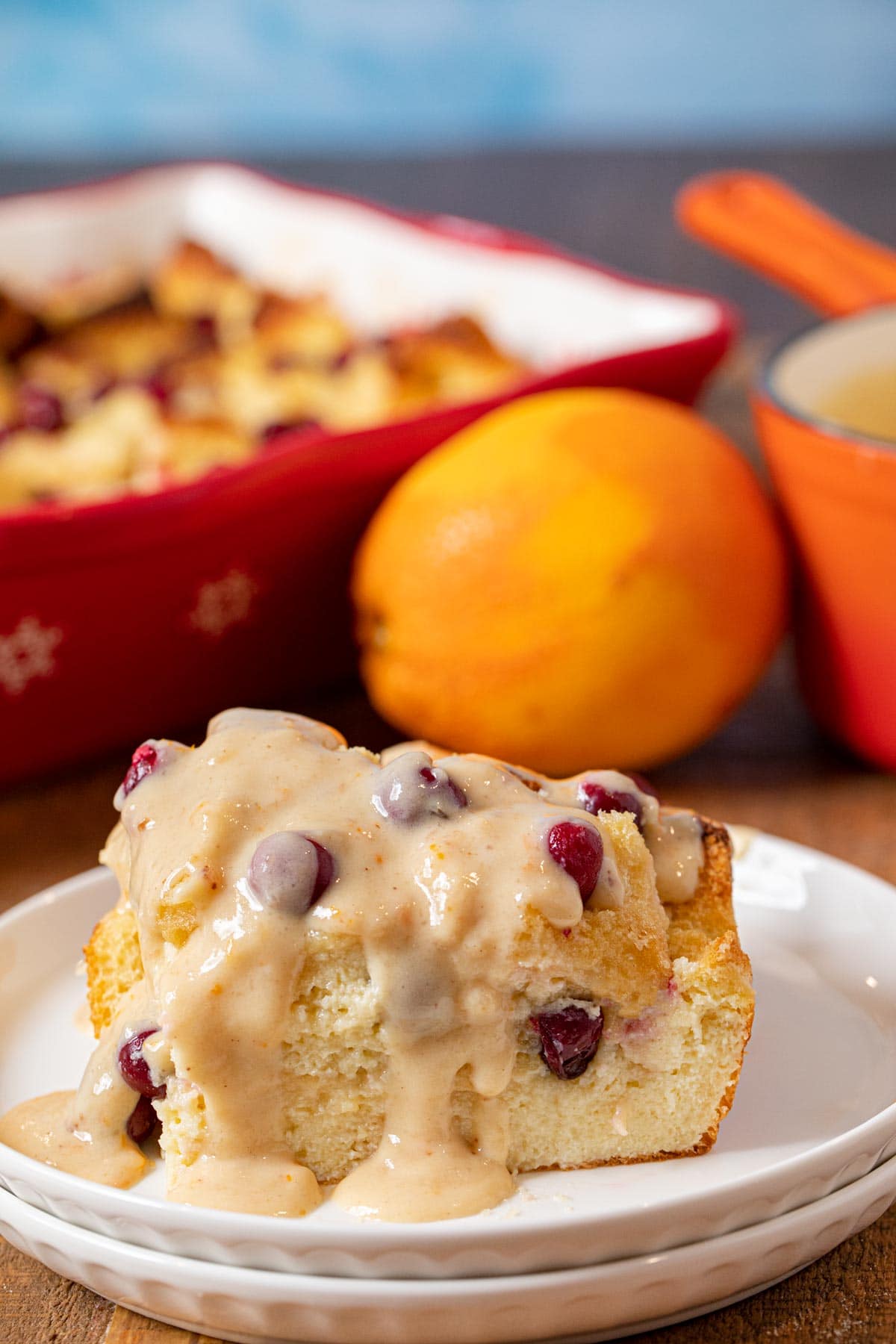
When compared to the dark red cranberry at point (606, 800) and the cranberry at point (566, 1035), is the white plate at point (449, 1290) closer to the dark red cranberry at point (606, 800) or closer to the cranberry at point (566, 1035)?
the cranberry at point (566, 1035)

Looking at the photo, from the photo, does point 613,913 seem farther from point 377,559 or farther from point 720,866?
point 377,559

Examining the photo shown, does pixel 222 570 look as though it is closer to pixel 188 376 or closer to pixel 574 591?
pixel 574 591

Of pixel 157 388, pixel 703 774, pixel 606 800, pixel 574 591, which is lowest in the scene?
pixel 703 774

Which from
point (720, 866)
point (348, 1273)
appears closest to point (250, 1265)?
point (348, 1273)

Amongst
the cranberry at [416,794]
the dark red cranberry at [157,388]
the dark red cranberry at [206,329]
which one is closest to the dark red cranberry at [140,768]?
the cranberry at [416,794]

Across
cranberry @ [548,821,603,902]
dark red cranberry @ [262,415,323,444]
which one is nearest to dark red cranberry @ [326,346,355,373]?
dark red cranberry @ [262,415,323,444]

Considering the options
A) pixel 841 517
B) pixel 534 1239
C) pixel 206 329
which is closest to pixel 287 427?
pixel 206 329

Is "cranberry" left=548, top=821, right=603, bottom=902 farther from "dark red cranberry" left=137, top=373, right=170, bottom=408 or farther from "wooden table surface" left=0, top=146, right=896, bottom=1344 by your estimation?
"dark red cranberry" left=137, top=373, right=170, bottom=408
